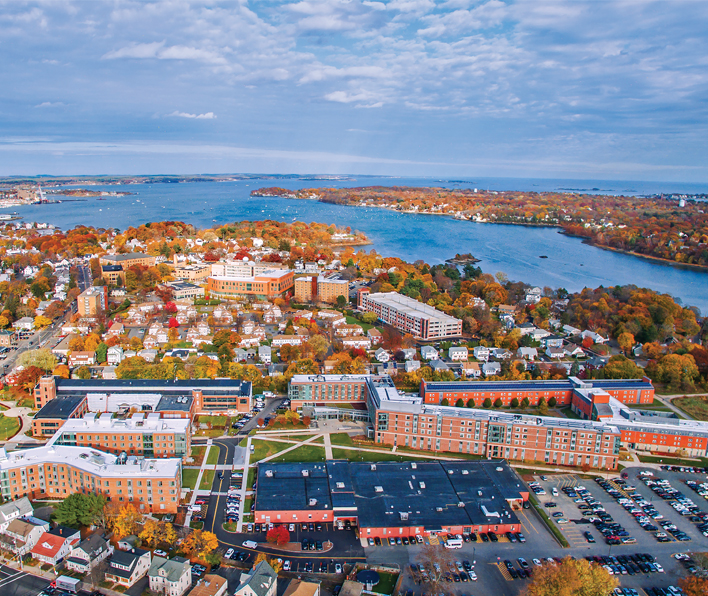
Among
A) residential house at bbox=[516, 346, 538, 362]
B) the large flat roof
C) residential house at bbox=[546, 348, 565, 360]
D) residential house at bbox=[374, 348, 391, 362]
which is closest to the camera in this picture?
the large flat roof

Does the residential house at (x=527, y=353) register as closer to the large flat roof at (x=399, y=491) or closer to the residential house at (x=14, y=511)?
the large flat roof at (x=399, y=491)

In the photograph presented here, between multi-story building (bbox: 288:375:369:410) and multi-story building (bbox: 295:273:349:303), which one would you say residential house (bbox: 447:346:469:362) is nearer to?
multi-story building (bbox: 288:375:369:410)

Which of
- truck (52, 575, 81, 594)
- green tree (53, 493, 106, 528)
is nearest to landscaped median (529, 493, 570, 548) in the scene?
truck (52, 575, 81, 594)

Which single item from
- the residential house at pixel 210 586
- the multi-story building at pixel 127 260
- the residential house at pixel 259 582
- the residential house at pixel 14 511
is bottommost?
the residential house at pixel 210 586

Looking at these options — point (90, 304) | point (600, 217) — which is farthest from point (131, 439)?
point (600, 217)

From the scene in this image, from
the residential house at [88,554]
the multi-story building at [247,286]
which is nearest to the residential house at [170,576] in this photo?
the residential house at [88,554]

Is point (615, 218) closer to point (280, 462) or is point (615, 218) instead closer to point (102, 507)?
point (280, 462)
